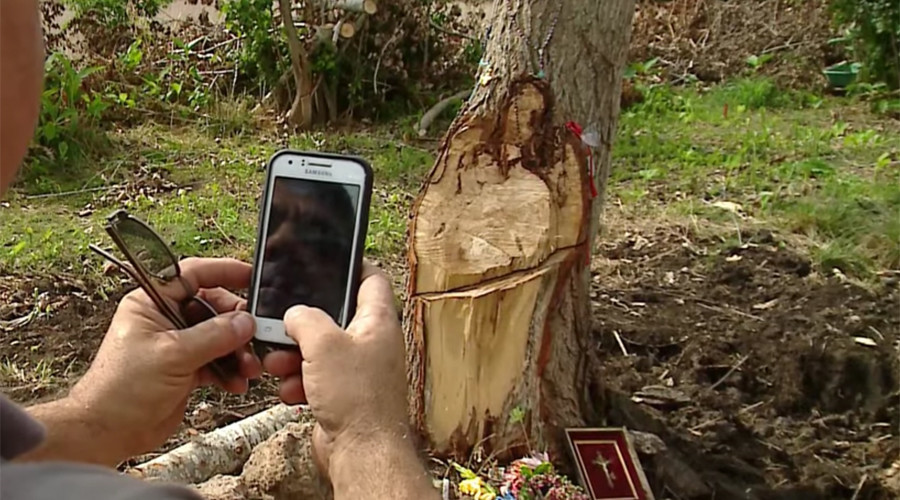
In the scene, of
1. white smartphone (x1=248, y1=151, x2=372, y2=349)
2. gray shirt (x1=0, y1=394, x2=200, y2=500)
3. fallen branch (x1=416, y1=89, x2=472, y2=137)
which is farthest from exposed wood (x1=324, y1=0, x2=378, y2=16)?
Result: gray shirt (x1=0, y1=394, x2=200, y2=500)

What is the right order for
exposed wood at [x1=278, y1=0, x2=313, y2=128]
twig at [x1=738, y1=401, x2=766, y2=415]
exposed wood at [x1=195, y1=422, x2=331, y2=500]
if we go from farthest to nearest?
exposed wood at [x1=278, y1=0, x2=313, y2=128] → twig at [x1=738, y1=401, x2=766, y2=415] → exposed wood at [x1=195, y1=422, x2=331, y2=500]

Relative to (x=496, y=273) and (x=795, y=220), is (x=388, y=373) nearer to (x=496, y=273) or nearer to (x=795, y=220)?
(x=496, y=273)

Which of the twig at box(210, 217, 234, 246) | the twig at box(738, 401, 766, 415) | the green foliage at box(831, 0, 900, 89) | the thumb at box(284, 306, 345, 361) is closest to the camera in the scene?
the thumb at box(284, 306, 345, 361)

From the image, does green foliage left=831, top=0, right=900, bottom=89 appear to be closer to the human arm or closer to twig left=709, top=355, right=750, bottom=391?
twig left=709, top=355, right=750, bottom=391

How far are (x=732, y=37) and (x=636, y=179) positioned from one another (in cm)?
357

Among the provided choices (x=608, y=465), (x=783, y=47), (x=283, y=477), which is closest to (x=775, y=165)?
(x=783, y=47)

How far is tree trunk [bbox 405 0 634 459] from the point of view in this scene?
9.05ft

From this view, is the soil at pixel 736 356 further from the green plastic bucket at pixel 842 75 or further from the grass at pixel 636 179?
the green plastic bucket at pixel 842 75

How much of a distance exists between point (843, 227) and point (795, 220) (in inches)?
8.7

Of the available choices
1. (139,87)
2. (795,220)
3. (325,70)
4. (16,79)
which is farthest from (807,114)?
(16,79)

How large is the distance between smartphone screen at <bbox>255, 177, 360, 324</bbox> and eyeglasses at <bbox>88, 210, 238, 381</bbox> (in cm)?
11

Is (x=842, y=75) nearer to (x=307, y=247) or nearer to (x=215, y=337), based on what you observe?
(x=307, y=247)

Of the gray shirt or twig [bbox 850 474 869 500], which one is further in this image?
twig [bbox 850 474 869 500]

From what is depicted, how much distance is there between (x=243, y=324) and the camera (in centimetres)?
172
